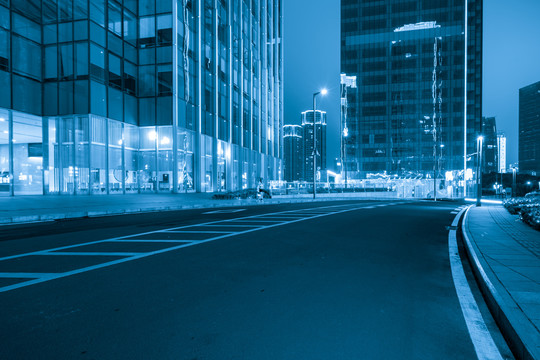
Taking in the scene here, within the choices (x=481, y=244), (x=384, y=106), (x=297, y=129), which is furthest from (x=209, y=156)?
(x=297, y=129)

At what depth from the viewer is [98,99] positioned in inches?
993

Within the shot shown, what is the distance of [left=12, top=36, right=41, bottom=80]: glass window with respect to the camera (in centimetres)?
2323

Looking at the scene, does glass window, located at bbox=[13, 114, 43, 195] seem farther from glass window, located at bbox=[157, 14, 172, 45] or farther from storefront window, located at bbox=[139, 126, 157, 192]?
glass window, located at bbox=[157, 14, 172, 45]

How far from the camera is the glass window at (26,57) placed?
23.2m

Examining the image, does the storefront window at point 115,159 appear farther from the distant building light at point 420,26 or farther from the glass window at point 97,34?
the distant building light at point 420,26

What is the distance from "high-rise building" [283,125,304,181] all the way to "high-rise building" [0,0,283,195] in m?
124

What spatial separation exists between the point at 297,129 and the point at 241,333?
166 m

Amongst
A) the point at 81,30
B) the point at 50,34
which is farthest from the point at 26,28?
the point at 81,30

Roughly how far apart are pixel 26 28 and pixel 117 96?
282 inches

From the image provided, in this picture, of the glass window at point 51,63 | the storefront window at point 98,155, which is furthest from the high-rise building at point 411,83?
the glass window at point 51,63

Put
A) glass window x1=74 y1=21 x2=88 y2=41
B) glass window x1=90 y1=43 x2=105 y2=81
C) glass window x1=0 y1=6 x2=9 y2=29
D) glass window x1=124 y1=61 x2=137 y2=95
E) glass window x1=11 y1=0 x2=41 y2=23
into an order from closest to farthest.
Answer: glass window x1=0 y1=6 x2=9 y2=29 < glass window x1=11 y1=0 x2=41 y2=23 < glass window x1=74 y1=21 x2=88 y2=41 < glass window x1=90 y1=43 x2=105 y2=81 < glass window x1=124 y1=61 x2=137 y2=95

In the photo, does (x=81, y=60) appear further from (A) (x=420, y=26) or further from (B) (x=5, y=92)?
(A) (x=420, y=26)

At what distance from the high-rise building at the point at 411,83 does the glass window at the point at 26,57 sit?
7355 centimetres

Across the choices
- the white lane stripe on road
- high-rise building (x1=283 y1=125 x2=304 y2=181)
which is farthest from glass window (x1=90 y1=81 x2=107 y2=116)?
high-rise building (x1=283 y1=125 x2=304 y2=181)
